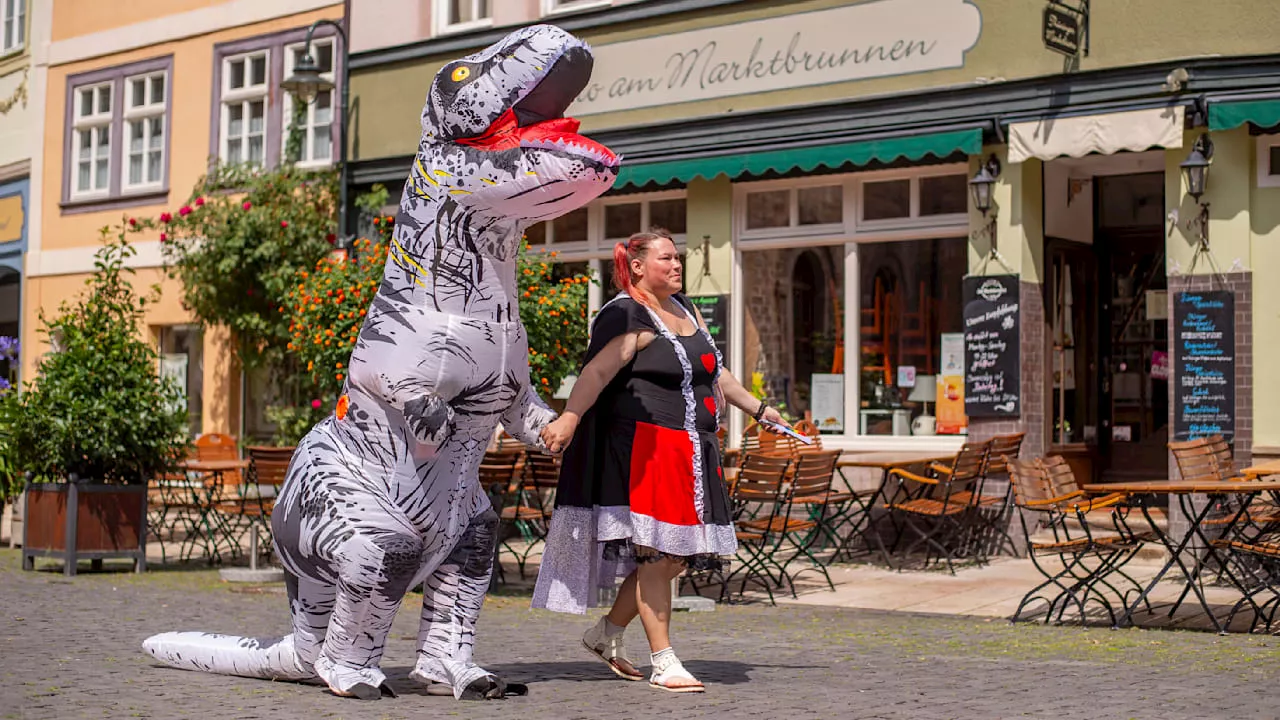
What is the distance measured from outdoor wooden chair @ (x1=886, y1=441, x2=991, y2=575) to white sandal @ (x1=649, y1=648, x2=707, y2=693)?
5.14m

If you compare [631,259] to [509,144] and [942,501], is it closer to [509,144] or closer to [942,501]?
[509,144]

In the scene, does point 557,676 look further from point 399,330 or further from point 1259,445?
point 1259,445

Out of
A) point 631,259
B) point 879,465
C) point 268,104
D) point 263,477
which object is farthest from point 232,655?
point 268,104

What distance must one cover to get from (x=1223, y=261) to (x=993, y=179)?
1.85 metres

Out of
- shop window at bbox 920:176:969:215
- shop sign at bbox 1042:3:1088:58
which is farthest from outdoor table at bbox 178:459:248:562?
shop sign at bbox 1042:3:1088:58

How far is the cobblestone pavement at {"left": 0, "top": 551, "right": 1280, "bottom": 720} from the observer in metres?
5.46

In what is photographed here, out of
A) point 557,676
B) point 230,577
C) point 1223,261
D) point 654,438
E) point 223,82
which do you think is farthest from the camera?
point 223,82

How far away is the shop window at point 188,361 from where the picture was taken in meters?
18.1

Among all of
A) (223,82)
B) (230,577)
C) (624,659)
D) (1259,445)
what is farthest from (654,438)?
(223,82)

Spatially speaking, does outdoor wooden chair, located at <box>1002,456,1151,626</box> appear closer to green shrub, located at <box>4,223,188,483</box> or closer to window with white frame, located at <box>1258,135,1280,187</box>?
window with white frame, located at <box>1258,135,1280,187</box>

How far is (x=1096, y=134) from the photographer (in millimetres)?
11547

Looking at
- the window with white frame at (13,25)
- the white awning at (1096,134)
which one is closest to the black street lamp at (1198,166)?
the white awning at (1096,134)

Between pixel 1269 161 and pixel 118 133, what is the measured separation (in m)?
13.3

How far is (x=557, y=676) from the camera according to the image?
6.28 meters
